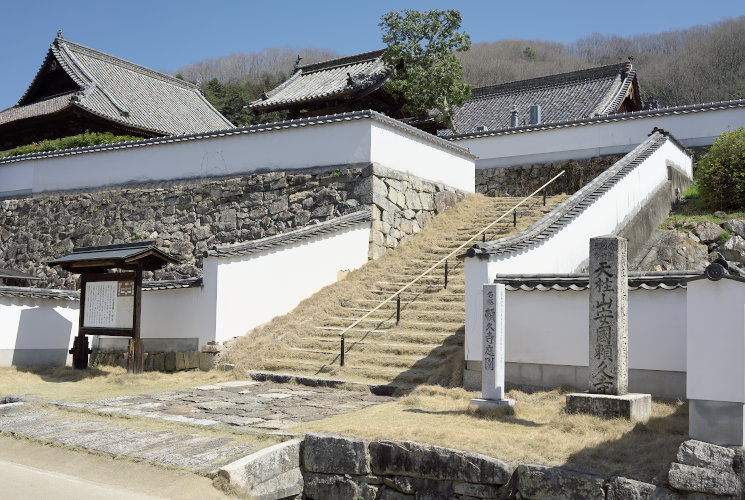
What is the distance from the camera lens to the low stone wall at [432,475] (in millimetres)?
5555

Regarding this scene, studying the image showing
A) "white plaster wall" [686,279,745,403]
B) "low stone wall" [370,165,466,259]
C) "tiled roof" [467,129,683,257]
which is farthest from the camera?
"low stone wall" [370,165,466,259]

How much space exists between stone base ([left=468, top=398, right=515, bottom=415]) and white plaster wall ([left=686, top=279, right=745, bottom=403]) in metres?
2.32

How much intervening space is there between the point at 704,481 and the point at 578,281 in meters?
3.62

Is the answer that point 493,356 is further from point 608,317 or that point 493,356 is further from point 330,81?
point 330,81

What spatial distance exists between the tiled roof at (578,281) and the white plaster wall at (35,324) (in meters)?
8.95

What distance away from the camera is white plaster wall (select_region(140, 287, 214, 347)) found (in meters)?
12.4

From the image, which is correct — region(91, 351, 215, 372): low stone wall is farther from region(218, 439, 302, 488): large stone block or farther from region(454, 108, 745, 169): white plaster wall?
region(454, 108, 745, 169): white plaster wall

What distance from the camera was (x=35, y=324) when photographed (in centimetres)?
1343

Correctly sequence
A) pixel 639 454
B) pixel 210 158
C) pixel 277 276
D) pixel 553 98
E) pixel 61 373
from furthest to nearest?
pixel 553 98
pixel 210 158
pixel 277 276
pixel 61 373
pixel 639 454

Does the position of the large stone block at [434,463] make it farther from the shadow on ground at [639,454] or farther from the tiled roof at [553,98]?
the tiled roof at [553,98]

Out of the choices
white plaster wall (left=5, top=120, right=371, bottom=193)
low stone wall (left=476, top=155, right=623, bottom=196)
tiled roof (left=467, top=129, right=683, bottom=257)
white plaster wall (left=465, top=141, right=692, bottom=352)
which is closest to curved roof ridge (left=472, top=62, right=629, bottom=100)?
low stone wall (left=476, top=155, right=623, bottom=196)

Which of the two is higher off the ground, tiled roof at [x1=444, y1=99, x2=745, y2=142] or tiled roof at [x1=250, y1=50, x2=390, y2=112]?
tiled roof at [x1=250, y1=50, x2=390, y2=112]

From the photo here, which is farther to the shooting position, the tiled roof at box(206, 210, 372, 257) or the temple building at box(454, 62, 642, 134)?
the temple building at box(454, 62, 642, 134)

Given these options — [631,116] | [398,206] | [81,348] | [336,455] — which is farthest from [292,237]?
[631,116]
